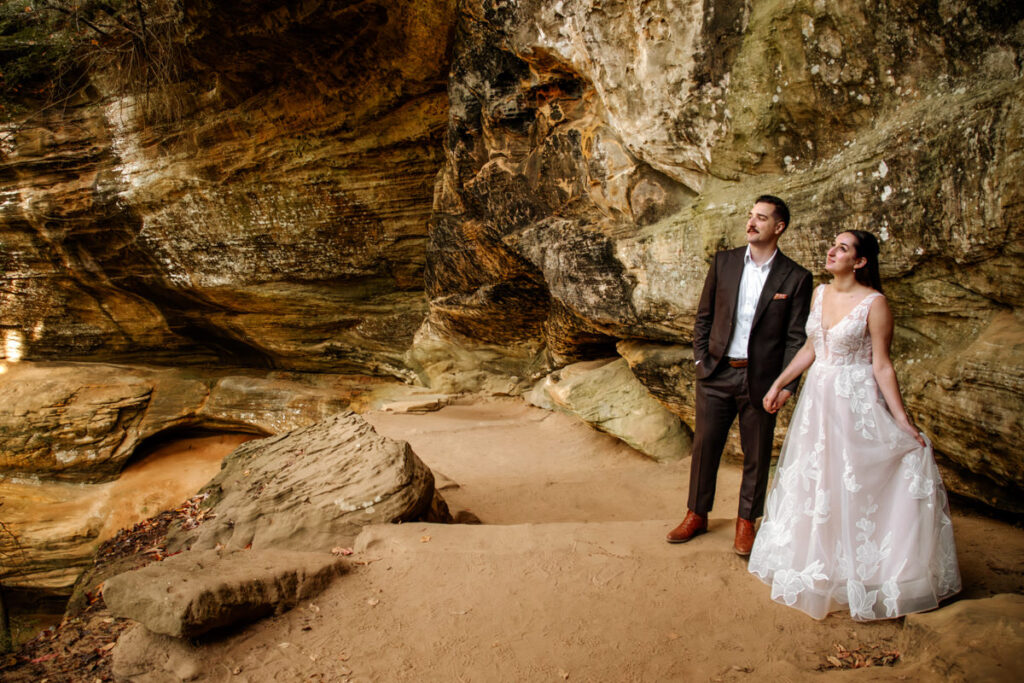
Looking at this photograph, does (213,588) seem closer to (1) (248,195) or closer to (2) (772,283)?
(2) (772,283)

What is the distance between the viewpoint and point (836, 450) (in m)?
2.87

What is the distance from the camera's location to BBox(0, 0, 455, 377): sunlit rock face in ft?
26.8

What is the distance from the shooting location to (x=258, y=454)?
213 inches

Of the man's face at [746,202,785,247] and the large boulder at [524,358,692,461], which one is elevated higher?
the man's face at [746,202,785,247]

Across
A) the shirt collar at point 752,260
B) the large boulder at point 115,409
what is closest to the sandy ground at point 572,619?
the shirt collar at point 752,260

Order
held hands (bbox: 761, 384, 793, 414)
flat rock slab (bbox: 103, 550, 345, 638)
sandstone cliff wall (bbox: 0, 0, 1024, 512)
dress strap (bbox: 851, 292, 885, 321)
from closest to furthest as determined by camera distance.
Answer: flat rock slab (bbox: 103, 550, 345, 638)
dress strap (bbox: 851, 292, 885, 321)
held hands (bbox: 761, 384, 793, 414)
sandstone cliff wall (bbox: 0, 0, 1024, 512)

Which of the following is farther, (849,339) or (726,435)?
(726,435)

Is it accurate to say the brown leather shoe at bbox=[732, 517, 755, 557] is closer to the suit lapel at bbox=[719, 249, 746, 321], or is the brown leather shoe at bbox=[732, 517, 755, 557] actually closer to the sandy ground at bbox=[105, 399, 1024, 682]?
the sandy ground at bbox=[105, 399, 1024, 682]

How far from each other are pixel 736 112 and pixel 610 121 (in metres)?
1.33

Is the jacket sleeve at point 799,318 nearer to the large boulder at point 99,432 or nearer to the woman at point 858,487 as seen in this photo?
the woman at point 858,487

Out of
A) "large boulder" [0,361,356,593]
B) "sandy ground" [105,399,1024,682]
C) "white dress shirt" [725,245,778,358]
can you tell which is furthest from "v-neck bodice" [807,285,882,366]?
"large boulder" [0,361,356,593]

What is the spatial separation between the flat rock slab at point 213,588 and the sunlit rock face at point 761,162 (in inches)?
144

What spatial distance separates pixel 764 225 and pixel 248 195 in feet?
26.7

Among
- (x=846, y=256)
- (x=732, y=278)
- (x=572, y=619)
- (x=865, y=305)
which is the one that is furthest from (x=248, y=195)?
(x=865, y=305)
